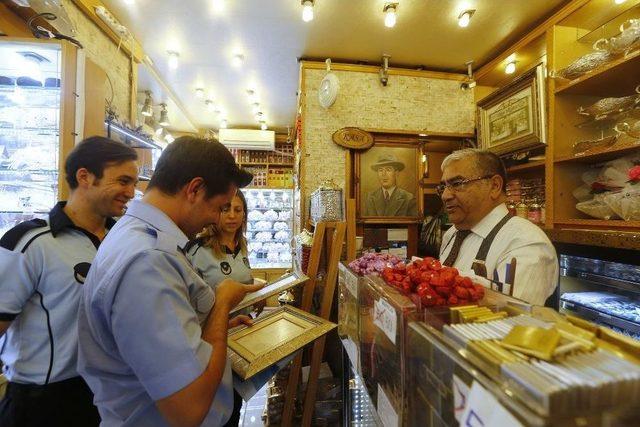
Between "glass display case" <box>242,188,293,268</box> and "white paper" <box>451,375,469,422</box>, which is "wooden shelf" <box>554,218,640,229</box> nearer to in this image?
"white paper" <box>451,375,469,422</box>

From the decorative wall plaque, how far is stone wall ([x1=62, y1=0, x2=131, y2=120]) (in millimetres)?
2151

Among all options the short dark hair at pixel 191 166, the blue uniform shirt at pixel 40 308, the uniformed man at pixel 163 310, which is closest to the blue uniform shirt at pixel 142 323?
the uniformed man at pixel 163 310

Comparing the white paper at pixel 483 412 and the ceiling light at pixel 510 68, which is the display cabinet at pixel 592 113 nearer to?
the ceiling light at pixel 510 68

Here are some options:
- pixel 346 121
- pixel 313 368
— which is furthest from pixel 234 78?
pixel 313 368

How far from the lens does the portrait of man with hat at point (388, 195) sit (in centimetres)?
321

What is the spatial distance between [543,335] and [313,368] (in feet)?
6.38

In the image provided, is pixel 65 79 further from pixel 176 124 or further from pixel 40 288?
pixel 176 124

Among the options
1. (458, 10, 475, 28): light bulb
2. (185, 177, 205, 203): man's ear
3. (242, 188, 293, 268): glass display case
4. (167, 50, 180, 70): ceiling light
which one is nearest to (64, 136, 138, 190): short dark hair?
(185, 177, 205, 203): man's ear

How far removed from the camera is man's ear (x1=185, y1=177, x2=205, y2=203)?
966 millimetres

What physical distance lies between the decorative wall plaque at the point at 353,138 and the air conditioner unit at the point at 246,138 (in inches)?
133

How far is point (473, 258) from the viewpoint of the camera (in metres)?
1.56

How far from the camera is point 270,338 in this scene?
4.26ft

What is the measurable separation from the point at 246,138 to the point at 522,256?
566 cm

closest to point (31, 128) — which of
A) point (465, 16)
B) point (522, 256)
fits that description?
point (522, 256)
